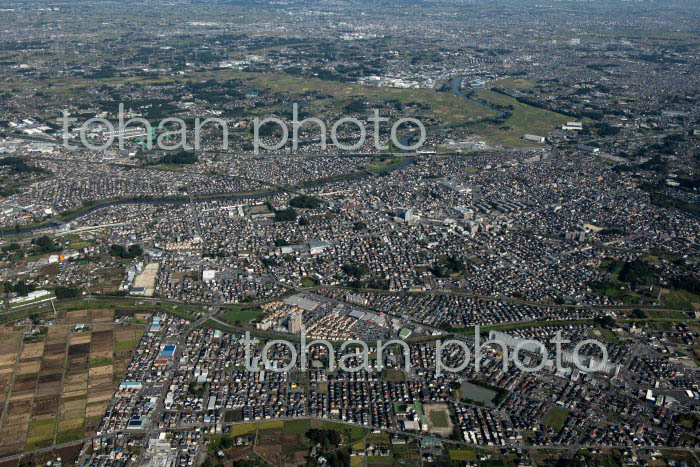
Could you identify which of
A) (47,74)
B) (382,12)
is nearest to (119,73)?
(47,74)

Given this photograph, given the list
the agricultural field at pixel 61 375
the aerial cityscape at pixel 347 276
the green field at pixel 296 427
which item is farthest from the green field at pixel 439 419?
the agricultural field at pixel 61 375

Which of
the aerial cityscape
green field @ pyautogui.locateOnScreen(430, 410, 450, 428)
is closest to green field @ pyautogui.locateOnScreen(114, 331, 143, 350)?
the aerial cityscape

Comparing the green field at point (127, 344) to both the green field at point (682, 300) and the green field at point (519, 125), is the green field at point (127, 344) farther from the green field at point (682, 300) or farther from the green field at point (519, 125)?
the green field at point (519, 125)

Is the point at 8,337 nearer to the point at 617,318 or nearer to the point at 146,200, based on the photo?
the point at 146,200

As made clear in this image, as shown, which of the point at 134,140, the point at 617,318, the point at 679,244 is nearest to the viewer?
the point at 617,318

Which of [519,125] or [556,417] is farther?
[519,125]
